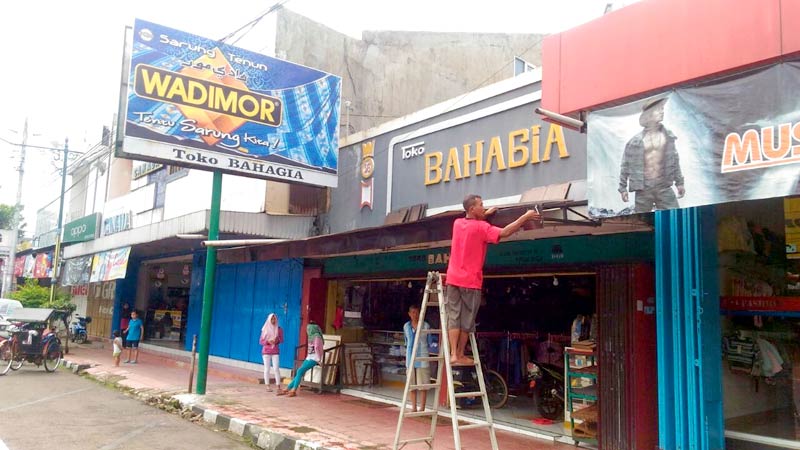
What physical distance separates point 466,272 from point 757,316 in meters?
4.02

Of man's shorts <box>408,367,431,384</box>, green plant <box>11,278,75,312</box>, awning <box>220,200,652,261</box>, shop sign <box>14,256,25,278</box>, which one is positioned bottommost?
man's shorts <box>408,367,431,384</box>

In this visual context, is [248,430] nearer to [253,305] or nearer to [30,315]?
[253,305]

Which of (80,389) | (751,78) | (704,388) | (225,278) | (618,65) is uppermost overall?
(618,65)

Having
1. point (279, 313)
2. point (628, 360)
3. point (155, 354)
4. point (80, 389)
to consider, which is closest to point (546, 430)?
point (628, 360)

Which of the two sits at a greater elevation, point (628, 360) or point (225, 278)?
point (225, 278)

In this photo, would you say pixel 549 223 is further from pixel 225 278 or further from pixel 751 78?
pixel 225 278

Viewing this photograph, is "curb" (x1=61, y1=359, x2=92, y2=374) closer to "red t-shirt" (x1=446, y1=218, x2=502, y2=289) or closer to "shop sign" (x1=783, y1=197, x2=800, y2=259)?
"red t-shirt" (x1=446, y1=218, x2=502, y2=289)

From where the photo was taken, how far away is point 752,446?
253 inches

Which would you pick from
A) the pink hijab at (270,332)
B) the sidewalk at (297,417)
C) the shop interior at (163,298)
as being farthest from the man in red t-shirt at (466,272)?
the shop interior at (163,298)

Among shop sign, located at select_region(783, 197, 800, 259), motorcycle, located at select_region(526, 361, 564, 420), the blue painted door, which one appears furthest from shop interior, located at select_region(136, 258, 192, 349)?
shop sign, located at select_region(783, 197, 800, 259)

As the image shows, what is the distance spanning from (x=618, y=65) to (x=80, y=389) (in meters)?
11.8

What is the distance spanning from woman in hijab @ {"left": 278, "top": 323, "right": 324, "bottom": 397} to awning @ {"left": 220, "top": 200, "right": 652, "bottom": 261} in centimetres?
158

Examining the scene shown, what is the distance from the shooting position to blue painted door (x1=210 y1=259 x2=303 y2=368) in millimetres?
13422

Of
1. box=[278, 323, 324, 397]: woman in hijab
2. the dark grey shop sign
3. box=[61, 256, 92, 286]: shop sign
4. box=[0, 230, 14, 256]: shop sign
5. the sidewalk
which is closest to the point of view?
the sidewalk
